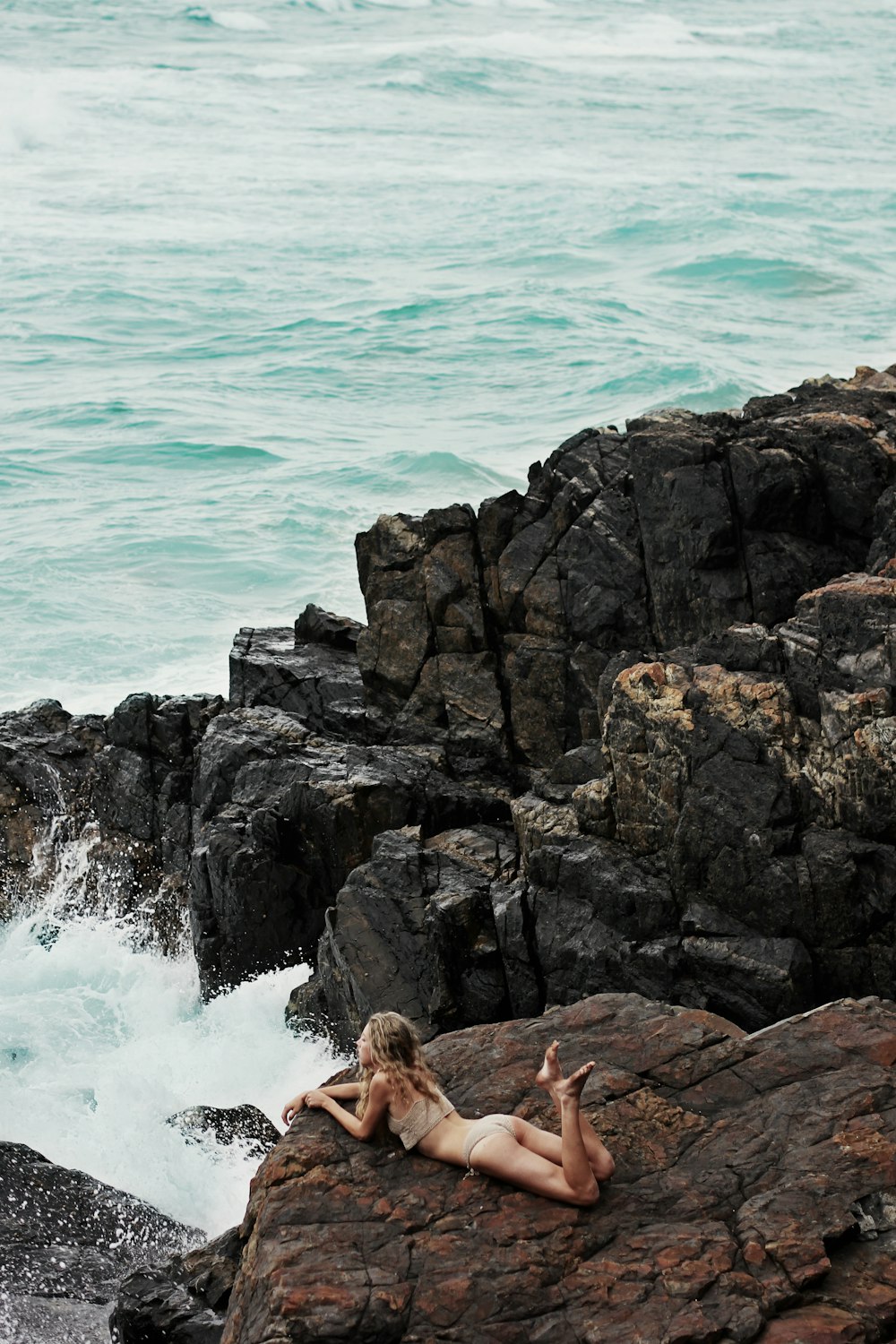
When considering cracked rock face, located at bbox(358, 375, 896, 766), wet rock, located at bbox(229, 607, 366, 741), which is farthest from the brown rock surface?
wet rock, located at bbox(229, 607, 366, 741)

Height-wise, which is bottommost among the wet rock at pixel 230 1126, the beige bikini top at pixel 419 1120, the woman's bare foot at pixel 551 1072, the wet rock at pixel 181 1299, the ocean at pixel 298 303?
the wet rock at pixel 230 1126

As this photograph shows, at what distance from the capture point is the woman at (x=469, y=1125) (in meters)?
8.05

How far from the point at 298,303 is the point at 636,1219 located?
50749mm

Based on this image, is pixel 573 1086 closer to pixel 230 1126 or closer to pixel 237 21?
pixel 230 1126

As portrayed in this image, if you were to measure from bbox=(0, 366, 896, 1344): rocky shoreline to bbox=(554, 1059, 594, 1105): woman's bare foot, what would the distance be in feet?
2.52

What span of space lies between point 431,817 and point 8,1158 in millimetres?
5774

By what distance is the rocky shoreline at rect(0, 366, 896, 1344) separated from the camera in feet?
40.6

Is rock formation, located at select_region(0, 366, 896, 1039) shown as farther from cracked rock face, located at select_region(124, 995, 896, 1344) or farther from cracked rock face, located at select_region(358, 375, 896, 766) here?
cracked rock face, located at select_region(124, 995, 896, 1344)

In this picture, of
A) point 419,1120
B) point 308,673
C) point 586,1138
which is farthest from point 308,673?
point 586,1138

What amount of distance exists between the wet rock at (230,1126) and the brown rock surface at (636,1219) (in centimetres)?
474

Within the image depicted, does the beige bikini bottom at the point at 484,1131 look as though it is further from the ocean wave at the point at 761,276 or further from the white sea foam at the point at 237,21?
the white sea foam at the point at 237,21

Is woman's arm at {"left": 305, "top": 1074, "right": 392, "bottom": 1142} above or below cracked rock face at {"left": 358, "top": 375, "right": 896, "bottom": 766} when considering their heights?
below

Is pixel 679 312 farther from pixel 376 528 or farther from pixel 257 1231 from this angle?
pixel 257 1231

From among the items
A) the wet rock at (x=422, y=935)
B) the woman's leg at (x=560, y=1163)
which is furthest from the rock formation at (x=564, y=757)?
the woman's leg at (x=560, y=1163)
